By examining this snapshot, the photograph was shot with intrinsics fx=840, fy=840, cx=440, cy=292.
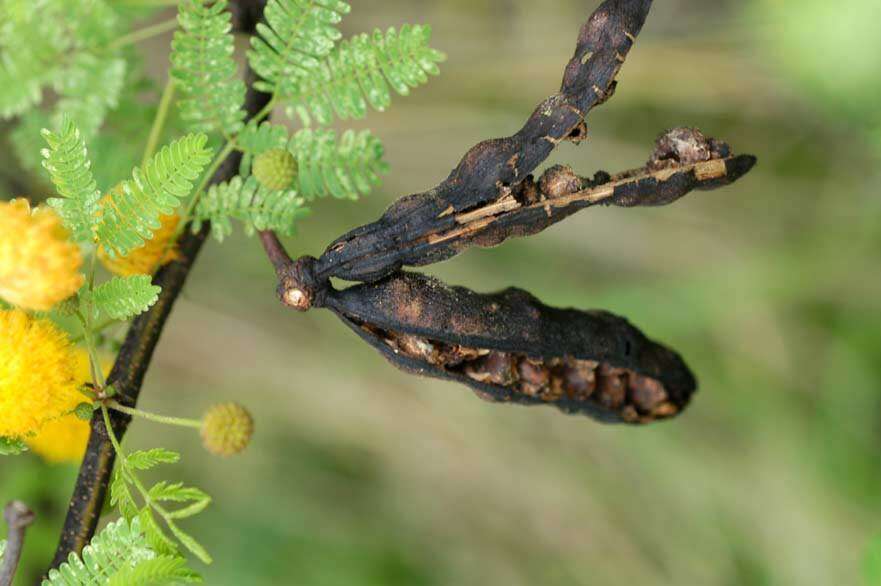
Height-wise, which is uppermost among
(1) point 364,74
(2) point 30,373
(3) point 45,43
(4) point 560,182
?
(3) point 45,43

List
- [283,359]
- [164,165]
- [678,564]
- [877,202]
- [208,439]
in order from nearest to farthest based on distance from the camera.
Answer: [164,165] → [208,439] → [877,202] → [678,564] → [283,359]

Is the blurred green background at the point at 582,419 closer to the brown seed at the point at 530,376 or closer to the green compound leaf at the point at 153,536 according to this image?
the brown seed at the point at 530,376

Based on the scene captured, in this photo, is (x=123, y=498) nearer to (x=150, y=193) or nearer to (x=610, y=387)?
(x=150, y=193)

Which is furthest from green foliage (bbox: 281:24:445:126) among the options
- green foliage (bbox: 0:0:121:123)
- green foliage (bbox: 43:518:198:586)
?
green foliage (bbox: 43:518:198:586)

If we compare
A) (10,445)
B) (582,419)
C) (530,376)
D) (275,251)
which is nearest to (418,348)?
(530,376)

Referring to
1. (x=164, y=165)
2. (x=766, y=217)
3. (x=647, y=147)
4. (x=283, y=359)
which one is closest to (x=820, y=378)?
(x=766, y=217)

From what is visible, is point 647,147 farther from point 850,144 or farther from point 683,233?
point 850,144

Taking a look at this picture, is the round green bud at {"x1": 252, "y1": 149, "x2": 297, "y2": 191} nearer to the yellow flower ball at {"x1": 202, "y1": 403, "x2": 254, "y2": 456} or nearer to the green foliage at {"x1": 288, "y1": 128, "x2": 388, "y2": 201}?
the green foliage at {"x1": 288, "y1": 128, "x2": 388, "y2": 201}
